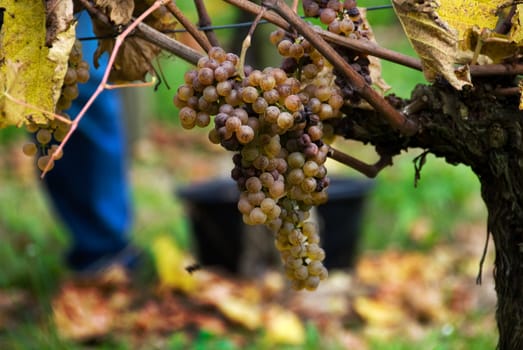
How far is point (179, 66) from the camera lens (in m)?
7.72

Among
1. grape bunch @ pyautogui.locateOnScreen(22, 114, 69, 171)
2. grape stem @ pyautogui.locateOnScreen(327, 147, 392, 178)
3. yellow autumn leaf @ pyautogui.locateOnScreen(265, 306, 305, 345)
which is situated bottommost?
yellow autumn leaf @ pyautogui.locateOnScreen(265, 306, 305, 345)

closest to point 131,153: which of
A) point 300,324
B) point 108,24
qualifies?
point 300,324

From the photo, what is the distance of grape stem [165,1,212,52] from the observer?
98cm

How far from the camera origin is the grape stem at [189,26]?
975 millimetres

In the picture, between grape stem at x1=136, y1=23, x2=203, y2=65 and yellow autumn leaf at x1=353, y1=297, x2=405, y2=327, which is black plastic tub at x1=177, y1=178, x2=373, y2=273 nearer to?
yellow autumn leaf at x1=353, y1=297, x2=405, y2=327

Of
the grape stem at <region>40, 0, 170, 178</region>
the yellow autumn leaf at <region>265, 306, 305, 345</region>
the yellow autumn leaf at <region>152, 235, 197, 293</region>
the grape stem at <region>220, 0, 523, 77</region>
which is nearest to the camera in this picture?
the grape stem at <region>40, 0, 170, 178</region>

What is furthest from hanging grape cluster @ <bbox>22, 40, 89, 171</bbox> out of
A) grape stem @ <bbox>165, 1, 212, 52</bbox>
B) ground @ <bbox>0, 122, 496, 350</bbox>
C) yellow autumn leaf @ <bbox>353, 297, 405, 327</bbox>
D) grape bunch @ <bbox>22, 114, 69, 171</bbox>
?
yellow autumn leaf @ <bbox>353, 297, 405, 327</bbox>

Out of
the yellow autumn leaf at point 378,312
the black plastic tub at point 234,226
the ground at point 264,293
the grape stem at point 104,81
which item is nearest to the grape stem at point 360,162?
the grape stem at point 104,81

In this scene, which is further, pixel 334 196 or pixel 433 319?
pixel 334 196

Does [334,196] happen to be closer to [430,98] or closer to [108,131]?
[108,131]

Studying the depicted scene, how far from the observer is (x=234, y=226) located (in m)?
3.07

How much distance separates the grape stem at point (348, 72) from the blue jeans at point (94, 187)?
192 centimetres

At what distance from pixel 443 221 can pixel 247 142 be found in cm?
298

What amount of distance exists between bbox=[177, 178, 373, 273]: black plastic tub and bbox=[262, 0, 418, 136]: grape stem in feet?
6.58
